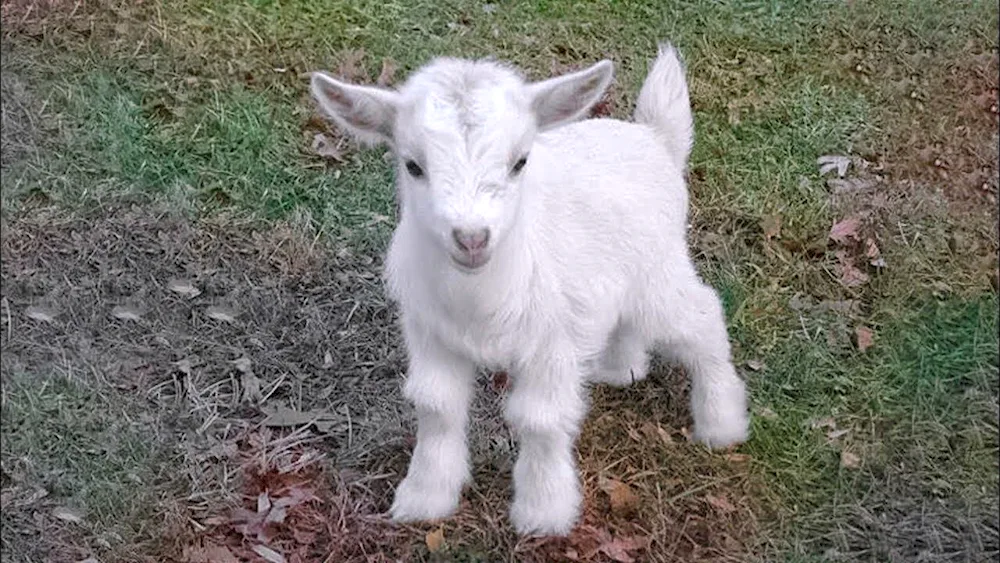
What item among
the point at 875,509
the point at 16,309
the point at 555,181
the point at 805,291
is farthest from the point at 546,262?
the point at 16,309

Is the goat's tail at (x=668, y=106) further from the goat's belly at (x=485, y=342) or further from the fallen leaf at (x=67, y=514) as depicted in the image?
the fallen leaf at (x=67, y=514)

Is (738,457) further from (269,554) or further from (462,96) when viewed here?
(462,96)

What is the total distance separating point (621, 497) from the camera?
2076mm

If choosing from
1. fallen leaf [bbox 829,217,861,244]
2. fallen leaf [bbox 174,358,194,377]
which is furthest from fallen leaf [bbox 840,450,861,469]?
fallen leaf [bbox 174,358,194,377]

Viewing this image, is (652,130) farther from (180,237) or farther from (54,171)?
(54,171)

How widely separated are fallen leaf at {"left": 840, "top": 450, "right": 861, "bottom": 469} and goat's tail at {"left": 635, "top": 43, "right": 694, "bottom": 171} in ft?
1.99

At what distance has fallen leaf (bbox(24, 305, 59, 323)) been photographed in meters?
2.21

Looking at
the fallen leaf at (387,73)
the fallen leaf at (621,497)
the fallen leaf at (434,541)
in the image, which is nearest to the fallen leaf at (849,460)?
the fallen leaf at (621,497)

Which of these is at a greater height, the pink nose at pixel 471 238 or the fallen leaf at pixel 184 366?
the pink nose at pixel 471 238

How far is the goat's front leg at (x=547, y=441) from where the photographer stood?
6.13 feet

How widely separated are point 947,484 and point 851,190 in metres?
0.85

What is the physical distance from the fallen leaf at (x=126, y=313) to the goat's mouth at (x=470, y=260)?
1099 mm

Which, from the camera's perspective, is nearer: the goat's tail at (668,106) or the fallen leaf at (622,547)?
the fallen leaf at (622,547)

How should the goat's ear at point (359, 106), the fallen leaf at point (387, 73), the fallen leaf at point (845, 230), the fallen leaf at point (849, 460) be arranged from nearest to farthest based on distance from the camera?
the goat's ear at point (359, 106) < the fallen leaf at point (849, 460) < the fallen leaf at point (845, 230) < the fallen leaf at point (387, 73)
